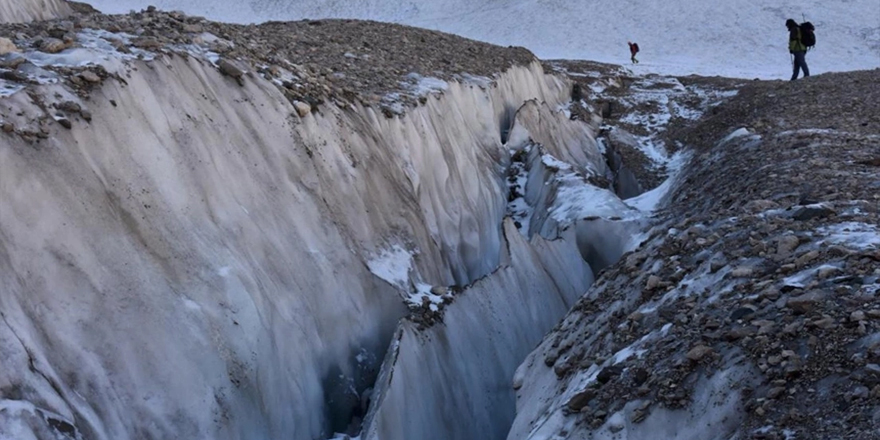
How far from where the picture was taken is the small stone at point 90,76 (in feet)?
27.1

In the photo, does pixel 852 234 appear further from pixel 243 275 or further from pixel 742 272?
pixel 243 275

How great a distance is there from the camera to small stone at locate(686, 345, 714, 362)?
634cm

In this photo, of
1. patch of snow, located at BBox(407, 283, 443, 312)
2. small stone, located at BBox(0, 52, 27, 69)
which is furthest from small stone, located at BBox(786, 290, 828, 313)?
small stone, located at BBox(0, 52, 27, 69)

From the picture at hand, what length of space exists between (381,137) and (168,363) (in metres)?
5.70

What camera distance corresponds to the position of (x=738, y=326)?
6.46 metres

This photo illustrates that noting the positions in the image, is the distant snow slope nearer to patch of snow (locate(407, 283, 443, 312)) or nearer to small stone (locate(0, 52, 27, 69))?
patch of snow (locate(407, 283, 443, 312))

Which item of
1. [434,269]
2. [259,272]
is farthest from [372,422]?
[434,269]

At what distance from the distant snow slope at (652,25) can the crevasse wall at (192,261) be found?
73.3ft

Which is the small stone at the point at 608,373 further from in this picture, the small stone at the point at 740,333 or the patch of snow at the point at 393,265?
the patch of snow at the point at 393,265

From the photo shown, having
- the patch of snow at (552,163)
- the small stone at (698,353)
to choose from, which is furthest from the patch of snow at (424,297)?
the patch of snow at (552,163)

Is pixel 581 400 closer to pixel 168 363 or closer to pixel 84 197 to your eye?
pixel 168 363

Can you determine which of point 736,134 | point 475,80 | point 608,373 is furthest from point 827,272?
point 475,80

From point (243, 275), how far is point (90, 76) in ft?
7.25

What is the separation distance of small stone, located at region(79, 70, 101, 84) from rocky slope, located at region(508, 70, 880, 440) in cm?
464
